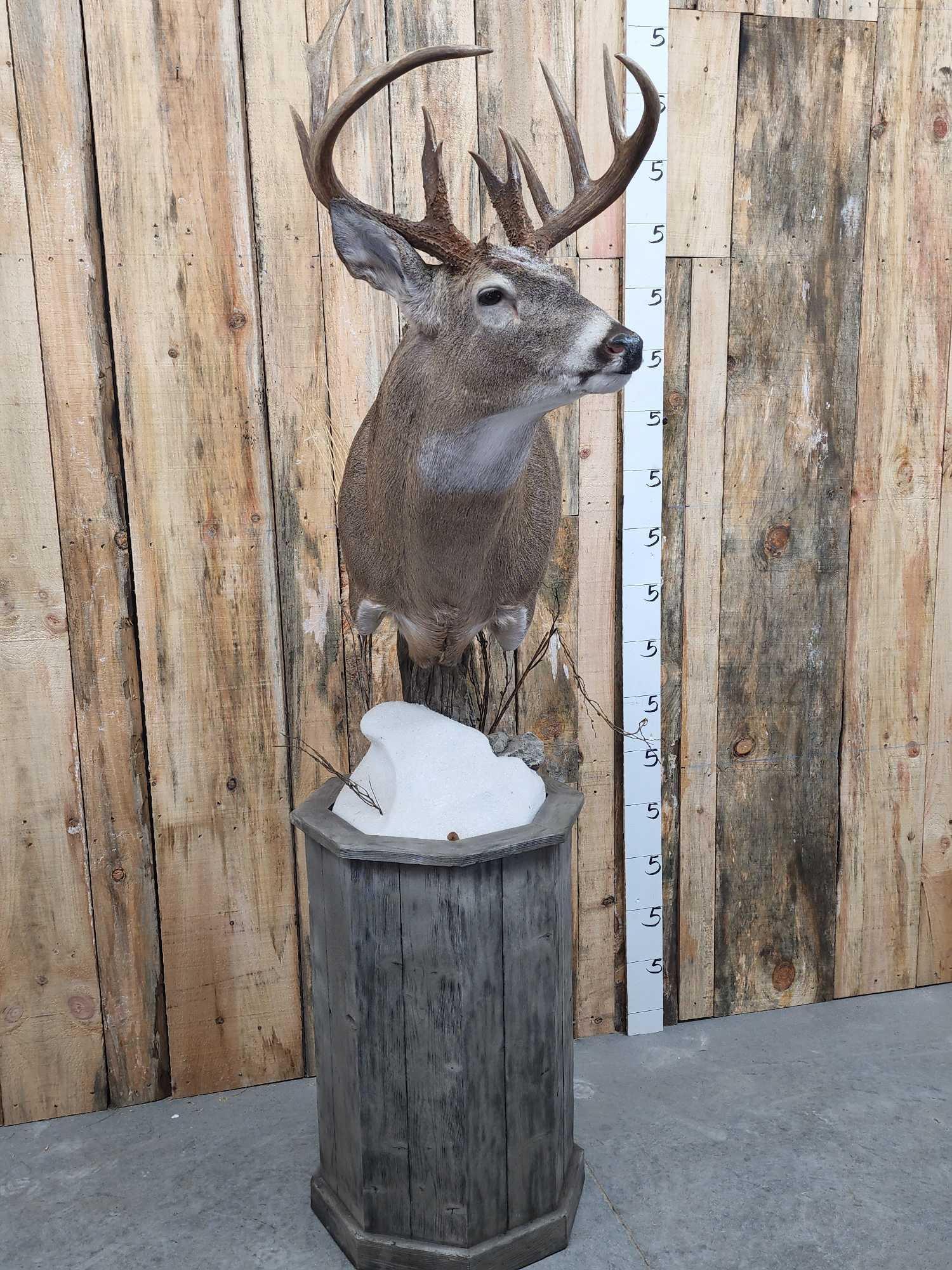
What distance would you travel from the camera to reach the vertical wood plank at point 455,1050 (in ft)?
5.59

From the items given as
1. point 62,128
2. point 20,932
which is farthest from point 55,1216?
point 62,128

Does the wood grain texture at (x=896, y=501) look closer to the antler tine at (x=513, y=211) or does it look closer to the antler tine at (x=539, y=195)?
the antler tine at (x=539, y=195)

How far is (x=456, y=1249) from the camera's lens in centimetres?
181

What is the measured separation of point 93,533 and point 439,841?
1073mm

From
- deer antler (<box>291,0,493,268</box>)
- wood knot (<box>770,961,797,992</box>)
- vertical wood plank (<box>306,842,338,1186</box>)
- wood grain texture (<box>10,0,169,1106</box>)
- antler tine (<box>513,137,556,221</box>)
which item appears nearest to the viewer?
deer antler (<box>291,0,493,268</box>)

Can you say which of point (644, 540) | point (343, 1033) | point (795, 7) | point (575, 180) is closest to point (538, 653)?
point (644, 540)

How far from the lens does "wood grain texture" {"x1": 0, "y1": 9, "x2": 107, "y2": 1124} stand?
2078mm

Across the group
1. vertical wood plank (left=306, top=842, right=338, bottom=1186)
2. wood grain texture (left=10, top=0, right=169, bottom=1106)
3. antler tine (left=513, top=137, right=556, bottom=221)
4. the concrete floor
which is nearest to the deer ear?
antler tine (left=513, top=137, right=556, bottom=221)

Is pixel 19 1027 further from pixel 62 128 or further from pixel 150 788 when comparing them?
pixel 62 128

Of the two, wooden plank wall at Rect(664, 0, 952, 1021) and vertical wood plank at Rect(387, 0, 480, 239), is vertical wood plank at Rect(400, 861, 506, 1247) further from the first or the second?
vertical wood plank at Rect(387, 0, 480, 239)

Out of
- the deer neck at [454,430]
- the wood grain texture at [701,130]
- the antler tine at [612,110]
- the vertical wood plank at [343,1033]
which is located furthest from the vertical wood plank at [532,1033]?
the wood grain texture at [701,130]

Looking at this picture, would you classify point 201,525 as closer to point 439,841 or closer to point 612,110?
point 439,841

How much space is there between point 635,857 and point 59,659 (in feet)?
4.76

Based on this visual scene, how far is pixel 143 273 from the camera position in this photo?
6.91 ft
